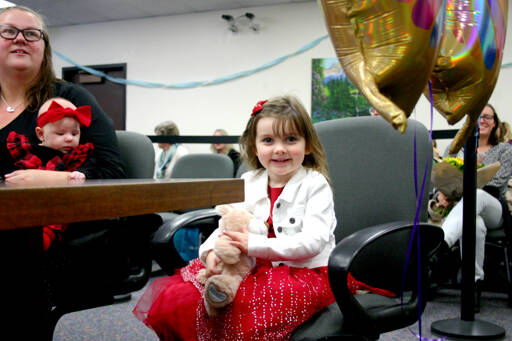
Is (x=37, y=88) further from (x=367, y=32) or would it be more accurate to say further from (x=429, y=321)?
(x=429, y=321)

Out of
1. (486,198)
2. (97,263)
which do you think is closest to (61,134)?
(97,263)

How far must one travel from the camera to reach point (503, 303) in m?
2.48

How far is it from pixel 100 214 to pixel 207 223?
73cm

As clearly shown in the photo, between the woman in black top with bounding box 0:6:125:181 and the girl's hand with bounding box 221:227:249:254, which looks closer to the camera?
the girl's hand with bounding box 221:227:249:254

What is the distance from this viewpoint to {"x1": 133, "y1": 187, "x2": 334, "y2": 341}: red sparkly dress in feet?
2.97

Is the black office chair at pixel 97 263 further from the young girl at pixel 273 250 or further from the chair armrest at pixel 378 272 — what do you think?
the chair armrest at pixel 378 272

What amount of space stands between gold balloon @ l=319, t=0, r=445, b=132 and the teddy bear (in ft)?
1.72

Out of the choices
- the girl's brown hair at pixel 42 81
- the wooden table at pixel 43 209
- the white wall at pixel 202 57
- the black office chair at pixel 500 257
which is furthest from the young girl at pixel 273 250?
the white wall at pixel 202 57

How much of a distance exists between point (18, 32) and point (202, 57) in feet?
16.7

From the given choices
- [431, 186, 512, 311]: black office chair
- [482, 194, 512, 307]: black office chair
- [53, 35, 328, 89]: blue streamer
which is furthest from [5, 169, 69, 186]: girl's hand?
[53, 35, 328, 89]: blue streamer

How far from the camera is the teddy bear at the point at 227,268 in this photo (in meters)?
0.90

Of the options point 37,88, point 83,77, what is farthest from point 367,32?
point 83,77

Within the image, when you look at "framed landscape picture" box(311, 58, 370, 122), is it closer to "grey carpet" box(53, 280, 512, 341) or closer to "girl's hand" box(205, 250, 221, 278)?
"grey carpet" box(53, 280, 512, 341)

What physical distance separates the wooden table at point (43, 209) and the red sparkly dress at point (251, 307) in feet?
0.76
